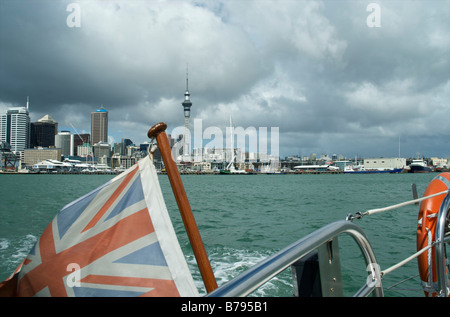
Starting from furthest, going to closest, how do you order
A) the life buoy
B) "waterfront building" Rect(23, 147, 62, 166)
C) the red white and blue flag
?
"waterfront building" Rect(23, 147, 62, 166) < the life buoy < the red white and blue flag

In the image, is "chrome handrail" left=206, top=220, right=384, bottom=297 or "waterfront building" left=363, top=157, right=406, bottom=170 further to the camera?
"waterfront building" left=363, top=157, right=406, bottom=170

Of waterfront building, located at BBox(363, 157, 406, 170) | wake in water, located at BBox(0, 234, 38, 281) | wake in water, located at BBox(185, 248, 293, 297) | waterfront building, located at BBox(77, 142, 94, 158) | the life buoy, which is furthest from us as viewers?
waterfront building, located at BBox(77, 142, 94, 158)

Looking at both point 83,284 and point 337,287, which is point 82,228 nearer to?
point 83,284

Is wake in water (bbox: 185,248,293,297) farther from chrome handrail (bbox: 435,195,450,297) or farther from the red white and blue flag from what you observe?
the red white and blue flag

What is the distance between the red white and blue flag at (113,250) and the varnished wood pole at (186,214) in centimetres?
Result: 12

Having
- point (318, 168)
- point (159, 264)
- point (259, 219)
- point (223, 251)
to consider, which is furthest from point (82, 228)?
point (318, 168)

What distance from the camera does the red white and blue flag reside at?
174cm

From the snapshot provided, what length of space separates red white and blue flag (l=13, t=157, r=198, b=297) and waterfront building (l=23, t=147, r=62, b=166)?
183 meters

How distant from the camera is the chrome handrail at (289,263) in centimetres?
104

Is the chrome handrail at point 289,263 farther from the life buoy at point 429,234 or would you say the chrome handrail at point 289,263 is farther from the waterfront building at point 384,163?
the waterfront building at point 384,163

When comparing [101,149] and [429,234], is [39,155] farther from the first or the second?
[429,234]

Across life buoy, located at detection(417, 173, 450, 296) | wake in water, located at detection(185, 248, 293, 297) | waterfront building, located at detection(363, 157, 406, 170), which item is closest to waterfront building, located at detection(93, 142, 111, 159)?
waterfront building, located at detection(363, 157, 406, 170)

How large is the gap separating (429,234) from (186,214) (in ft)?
Result: 8.94

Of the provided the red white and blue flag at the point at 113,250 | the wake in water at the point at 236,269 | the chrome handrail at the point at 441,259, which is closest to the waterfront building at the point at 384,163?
the wake in water at the point at 236,269
